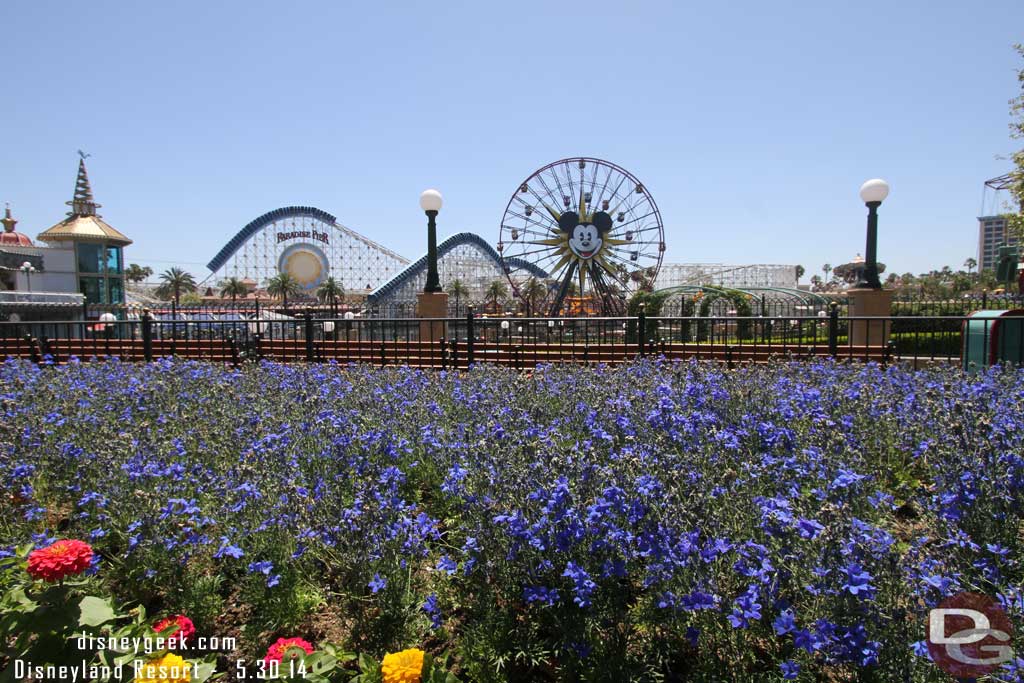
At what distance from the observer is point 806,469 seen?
10.4 ft

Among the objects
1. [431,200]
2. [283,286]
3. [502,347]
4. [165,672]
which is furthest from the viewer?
[283,286]

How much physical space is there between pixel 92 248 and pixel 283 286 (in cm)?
3246

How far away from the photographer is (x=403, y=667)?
2133 mm

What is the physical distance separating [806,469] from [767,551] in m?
1.10

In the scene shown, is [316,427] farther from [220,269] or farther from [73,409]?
[220,269]

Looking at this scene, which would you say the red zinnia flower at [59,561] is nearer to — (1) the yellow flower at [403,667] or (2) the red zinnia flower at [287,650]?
(2) the red zinnia flower at [287,650]

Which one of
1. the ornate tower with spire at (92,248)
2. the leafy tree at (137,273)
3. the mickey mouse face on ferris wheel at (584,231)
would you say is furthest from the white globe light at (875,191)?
the leafy tree at (137,273)

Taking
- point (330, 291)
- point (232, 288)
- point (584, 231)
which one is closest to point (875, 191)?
point (584, 231)

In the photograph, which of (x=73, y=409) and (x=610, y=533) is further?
(x=73, y=409)

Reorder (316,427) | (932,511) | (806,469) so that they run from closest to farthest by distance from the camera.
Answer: (932,511)
(806,469)
(316,427)

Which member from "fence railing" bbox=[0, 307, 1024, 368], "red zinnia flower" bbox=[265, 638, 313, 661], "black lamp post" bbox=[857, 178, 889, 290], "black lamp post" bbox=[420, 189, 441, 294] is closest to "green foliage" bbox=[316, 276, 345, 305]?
"black lamp post" bbox=[420, 189, 441, 294]

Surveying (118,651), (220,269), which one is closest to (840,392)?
(118,651)

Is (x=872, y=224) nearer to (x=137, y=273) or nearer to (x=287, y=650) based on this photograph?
(x=287, y=650)

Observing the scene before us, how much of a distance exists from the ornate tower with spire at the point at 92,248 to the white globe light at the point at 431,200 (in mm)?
45633
